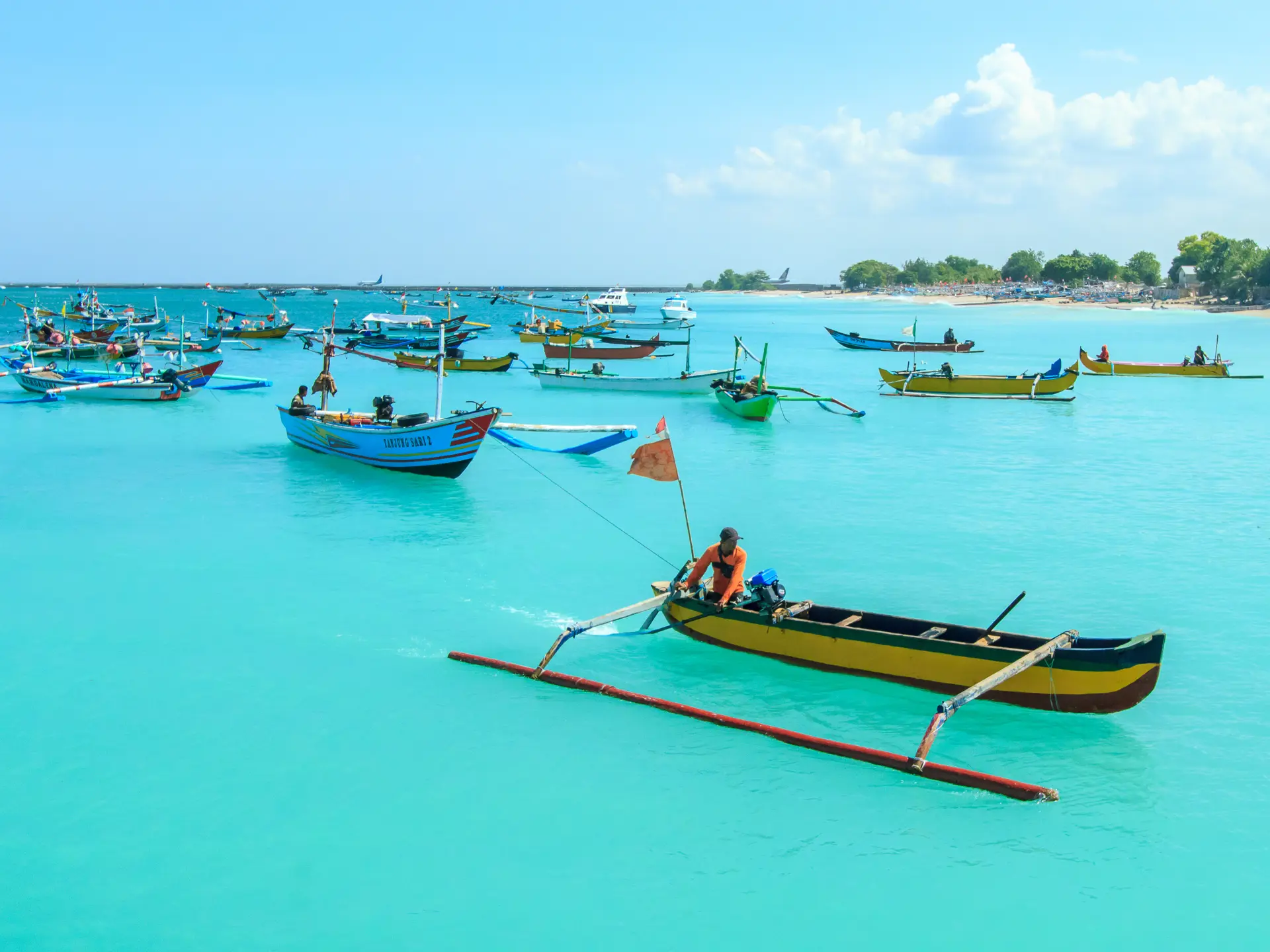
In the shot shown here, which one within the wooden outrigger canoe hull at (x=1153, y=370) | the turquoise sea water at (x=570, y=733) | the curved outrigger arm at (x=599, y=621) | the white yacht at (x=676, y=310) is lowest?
the turquoise sea water at (x=570, y=733)

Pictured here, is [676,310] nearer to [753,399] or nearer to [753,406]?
[753,406]

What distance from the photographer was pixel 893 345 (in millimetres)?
66188

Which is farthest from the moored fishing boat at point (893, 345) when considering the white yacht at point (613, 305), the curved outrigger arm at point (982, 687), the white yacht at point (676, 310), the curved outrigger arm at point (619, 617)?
the curved outrigger arm at point (982, 687)

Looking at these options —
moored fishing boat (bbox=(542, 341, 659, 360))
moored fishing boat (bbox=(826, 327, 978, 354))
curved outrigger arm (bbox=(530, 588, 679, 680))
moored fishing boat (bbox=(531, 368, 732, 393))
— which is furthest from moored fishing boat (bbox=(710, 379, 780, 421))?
moored fishing boat (bbox=(826, 327, 978, 354))

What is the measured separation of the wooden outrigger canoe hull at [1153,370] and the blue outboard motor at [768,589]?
4290 cm

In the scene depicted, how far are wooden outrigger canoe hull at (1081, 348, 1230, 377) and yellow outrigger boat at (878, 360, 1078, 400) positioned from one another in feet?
32.2

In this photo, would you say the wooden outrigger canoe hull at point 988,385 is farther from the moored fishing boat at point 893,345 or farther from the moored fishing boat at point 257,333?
the moored fishing boat at point 257,333

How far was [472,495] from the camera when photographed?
74.1 ft

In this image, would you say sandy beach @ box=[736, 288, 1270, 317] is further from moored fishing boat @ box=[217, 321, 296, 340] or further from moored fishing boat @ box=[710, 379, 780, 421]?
moored fishing boat @ box=[217, 321, 296, 340]

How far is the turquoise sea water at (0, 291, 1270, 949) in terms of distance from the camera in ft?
26.7

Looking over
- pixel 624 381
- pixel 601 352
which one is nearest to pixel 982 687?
pixel 624 381

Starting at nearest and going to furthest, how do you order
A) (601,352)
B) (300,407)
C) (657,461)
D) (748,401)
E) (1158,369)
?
(657,461) < (300,407) < (748,401) < (1158,369) < (601,352)

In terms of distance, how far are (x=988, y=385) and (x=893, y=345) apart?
2546cm

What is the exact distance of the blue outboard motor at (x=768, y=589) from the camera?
38.7 feet
